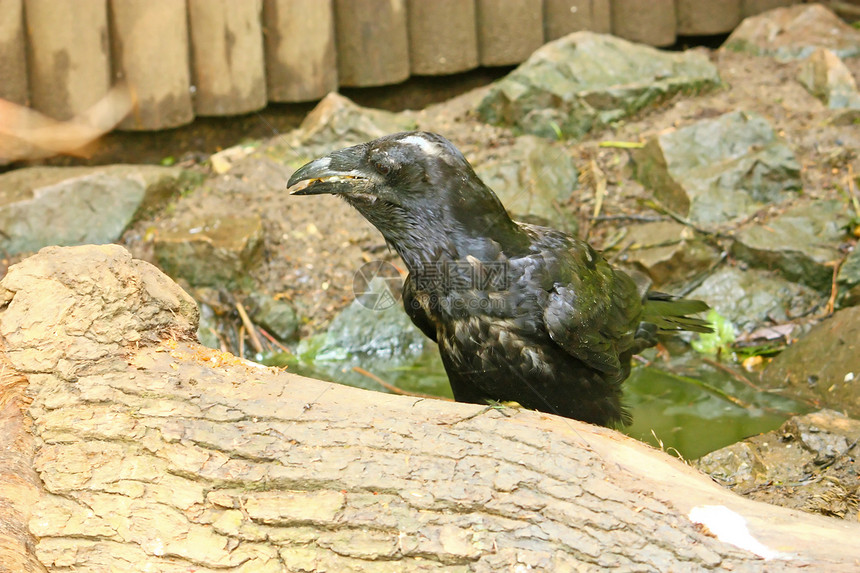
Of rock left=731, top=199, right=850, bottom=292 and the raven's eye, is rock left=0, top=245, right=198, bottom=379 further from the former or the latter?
rock left=731, top=199, right=850, bottom=292

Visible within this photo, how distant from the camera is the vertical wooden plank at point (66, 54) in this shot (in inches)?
194

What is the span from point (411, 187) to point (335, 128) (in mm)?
2672

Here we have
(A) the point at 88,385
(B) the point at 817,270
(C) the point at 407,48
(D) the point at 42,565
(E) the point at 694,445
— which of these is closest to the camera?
(D) the point at 42,565

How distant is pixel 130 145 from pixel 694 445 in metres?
4.10

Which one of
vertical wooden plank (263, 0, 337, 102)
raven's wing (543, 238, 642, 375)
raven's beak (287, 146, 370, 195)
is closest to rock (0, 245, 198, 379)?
raven's beak (287, 146, 370, 195)

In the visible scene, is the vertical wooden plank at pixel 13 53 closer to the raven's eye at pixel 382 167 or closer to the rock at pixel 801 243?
the raven's eye at pixel 382 167

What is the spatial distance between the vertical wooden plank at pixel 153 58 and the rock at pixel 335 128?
0.80m

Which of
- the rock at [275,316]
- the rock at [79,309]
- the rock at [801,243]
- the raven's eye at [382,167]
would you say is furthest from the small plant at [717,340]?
the rock at [79,309]

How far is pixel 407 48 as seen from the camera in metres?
6.02

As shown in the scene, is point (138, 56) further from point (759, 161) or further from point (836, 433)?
point (836, 433)

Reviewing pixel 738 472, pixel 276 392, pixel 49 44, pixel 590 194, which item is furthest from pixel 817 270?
pixel 49 44

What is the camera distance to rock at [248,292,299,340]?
4867mm

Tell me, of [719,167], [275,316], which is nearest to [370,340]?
[275,316]

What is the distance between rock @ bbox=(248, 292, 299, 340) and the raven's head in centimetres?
185
